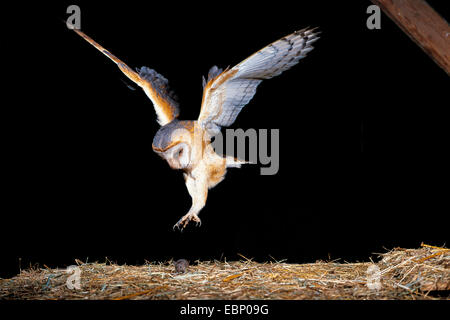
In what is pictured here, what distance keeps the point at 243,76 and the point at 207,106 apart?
0.28 metres

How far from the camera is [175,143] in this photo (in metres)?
2.44

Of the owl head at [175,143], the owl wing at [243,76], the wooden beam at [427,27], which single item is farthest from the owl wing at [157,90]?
the wooden beam at [427,27]

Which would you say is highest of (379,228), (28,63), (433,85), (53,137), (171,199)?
(28,63)

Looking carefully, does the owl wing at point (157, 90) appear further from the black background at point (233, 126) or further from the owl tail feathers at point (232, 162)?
the owl tail feathers at point (232, 162)

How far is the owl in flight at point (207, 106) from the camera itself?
7.55 ft

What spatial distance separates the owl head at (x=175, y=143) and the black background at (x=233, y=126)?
0.26 meters

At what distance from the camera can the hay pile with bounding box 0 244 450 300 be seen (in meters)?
1.92

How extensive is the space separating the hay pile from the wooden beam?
105 centimetres

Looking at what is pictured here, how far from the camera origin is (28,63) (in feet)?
8.91

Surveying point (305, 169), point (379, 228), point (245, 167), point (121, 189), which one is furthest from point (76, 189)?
point (379, 228)

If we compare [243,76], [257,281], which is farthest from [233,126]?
[257,281]

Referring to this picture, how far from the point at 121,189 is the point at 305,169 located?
1.31 meters

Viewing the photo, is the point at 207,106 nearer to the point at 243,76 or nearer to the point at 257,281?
the point at 243,76
